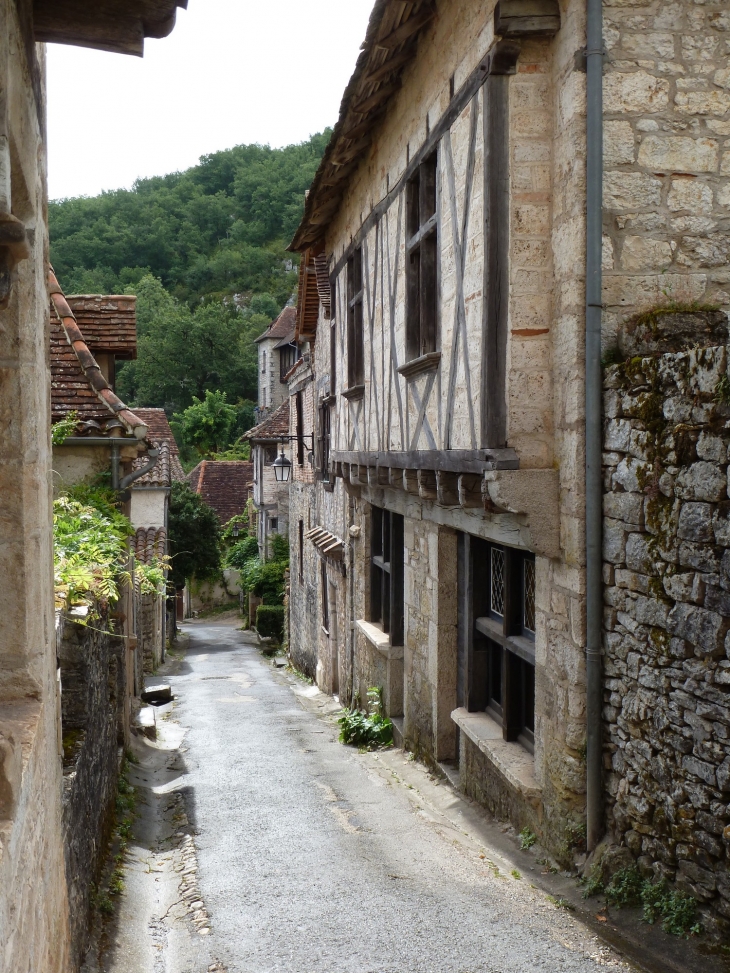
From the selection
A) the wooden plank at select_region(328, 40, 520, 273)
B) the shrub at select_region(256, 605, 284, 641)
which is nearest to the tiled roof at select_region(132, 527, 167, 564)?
the shrub at select_region(256, 605, 284, 641)

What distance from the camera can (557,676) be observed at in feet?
16.2

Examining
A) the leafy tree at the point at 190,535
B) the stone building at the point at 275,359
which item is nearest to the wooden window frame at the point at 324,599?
the leafy tree at the point at 190,535

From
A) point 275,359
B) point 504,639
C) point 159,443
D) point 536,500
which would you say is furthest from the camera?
point 275,359

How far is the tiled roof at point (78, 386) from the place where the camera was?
374 inches

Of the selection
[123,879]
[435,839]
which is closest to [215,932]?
[123,879]

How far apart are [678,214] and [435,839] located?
159 inches

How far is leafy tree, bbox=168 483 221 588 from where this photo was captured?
98.9 feet

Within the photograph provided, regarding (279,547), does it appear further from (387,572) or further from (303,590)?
(387,572)

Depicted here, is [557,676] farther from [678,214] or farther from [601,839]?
[678,214]

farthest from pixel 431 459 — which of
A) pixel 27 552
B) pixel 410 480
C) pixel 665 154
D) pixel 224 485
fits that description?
pixel 224 485

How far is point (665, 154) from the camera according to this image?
15.4ft

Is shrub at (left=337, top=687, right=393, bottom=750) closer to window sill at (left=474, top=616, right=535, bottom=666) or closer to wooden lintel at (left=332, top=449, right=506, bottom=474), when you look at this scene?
wooden lintel at (left=332, top=449, right=506, bottom=474)

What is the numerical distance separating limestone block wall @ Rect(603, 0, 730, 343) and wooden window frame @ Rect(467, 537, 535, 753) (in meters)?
1.92

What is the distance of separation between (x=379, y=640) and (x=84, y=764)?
16.5ft
